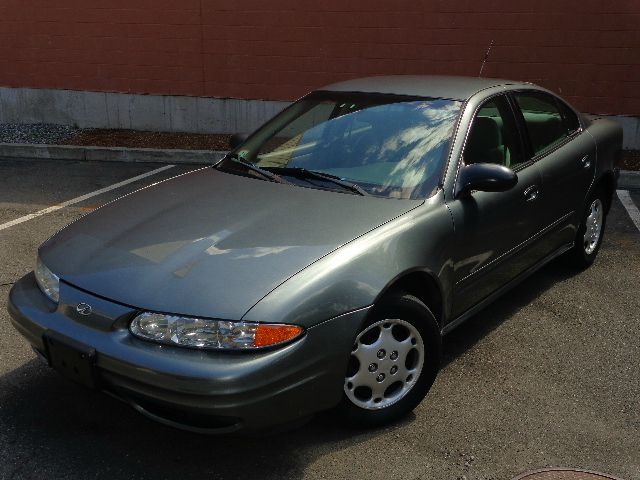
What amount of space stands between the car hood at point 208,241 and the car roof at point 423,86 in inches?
→ 38.1

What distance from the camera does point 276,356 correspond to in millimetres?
2584

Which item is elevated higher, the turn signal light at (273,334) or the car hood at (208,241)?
the car hood at (208,241)

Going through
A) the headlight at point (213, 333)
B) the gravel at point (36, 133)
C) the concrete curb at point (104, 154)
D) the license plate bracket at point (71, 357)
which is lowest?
the gravel at point (36, 133)

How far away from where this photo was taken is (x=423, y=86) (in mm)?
4156

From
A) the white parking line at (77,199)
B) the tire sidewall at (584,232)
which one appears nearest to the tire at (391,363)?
the tire sidewall at (584,232)

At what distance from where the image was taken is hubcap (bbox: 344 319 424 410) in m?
3.00

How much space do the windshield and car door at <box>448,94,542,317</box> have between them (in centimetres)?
19

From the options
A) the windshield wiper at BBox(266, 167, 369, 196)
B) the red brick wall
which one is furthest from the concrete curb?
the windshield wiper at BBox(266, 167, 369, 196)

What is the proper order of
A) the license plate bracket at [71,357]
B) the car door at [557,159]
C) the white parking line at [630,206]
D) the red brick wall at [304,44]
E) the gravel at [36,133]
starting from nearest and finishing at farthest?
the license plate bracket at [71,357], the car door at [557,159], the white parking line at [630,206], the red brick wall at [304,44], the gravel at [36,133]

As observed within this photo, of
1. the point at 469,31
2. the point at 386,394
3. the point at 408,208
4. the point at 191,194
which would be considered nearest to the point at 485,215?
the point at 408,208

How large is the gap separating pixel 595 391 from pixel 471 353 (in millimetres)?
689

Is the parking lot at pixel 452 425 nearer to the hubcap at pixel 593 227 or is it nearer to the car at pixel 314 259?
the car at pixel 314 259

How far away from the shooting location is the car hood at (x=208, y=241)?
271 cm

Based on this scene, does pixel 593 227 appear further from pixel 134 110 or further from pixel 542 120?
pixel 134 110
